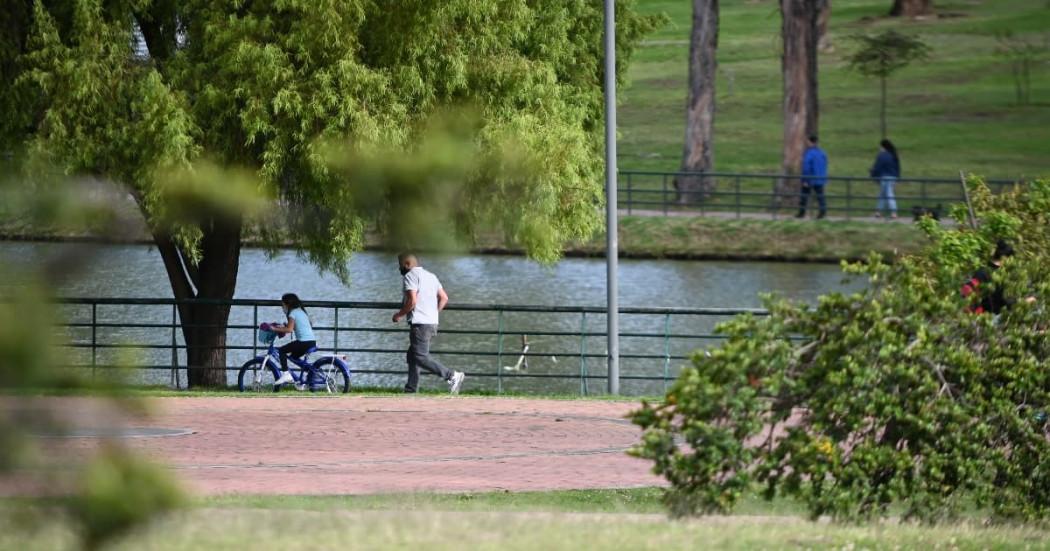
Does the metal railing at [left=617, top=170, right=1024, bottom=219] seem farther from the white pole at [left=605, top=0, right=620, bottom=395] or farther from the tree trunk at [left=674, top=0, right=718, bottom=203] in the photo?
the white pole at [left=605, top=0, right=620, bottom=395]

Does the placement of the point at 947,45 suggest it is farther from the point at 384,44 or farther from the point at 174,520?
the point at 174,520

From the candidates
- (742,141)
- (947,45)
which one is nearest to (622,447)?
(742,141)

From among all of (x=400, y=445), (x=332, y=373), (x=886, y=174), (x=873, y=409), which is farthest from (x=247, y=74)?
(x=886, y=174)

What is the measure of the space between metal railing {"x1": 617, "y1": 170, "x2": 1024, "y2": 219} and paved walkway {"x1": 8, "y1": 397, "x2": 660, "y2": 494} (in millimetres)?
25812

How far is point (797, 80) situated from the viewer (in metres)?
46.5

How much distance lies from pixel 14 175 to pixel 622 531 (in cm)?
554

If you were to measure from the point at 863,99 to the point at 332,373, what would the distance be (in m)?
54.2

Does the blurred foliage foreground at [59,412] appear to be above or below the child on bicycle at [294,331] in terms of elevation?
above

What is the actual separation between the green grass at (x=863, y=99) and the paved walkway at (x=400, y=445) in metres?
40.7

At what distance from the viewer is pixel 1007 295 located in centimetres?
1059

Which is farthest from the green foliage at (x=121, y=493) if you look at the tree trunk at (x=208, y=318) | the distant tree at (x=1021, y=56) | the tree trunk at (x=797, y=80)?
the distant tree at (x=1021, y=56)

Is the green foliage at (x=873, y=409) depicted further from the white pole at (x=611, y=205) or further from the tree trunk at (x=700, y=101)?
the tree trunk at (x=700, y=101)

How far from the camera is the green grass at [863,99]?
195 feet

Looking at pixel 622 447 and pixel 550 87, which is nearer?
pixel 622 447
